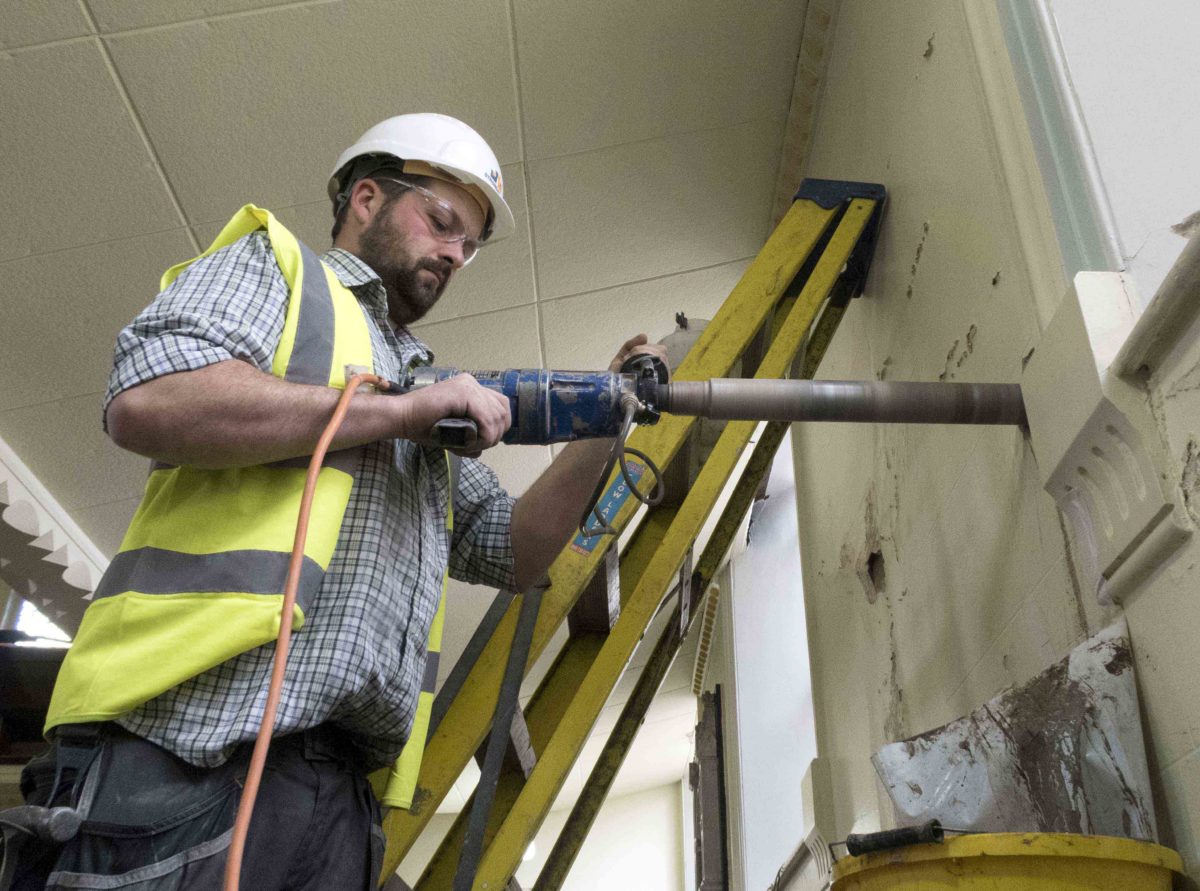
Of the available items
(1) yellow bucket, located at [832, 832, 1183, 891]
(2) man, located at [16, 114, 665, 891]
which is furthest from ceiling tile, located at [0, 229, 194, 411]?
(1) yellow bucket, located at [832, 832, 1183, 891]

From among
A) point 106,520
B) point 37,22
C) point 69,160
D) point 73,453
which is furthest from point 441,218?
point 106,520

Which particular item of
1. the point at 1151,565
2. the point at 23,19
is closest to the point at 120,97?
the point at 23,19

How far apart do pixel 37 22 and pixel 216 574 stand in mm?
1816

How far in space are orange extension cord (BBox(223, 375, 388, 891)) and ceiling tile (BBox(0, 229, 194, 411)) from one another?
2.01 metres

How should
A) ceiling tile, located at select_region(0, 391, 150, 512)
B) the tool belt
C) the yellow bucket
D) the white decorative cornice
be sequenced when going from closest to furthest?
the yellow bucket < the tool belt < ceiling tile, located at select_region(0, 391, 150, 512) < the white decorative cornice

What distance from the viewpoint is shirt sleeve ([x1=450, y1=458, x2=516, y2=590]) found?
1508 mm

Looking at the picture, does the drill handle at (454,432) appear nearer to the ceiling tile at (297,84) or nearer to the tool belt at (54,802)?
the tool belt at (54,802)

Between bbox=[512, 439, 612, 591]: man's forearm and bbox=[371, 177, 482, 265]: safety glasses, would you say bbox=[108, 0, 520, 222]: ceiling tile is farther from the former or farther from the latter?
bbox=[512, 439, 612, 591]: man's forearm

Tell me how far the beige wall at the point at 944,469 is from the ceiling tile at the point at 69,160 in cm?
181

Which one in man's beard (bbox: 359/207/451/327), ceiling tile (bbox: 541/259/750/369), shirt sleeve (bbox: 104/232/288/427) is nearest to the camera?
shirt sleeve (bbox: 104/232/288/427)

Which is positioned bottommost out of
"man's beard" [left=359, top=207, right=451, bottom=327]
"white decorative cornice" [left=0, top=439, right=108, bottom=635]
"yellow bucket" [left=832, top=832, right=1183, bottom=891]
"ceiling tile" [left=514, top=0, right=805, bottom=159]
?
"yellow bucket" [left=832, top=832, right=1183, bottom=891]

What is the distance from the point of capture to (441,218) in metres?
1.52

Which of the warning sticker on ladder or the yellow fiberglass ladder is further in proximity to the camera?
the warning sticker on ladder

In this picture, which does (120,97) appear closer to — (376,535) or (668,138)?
(668,138)
